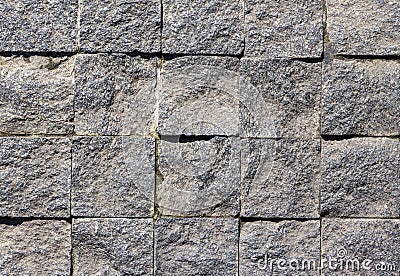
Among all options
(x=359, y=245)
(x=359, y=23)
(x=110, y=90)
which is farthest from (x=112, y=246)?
(x=359, y=23)

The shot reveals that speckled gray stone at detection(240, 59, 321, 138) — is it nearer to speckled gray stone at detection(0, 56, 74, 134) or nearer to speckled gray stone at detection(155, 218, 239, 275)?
speckled gray stone at detection(155, 218, 239, 275)

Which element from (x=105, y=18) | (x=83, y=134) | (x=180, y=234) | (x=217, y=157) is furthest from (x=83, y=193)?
(x=105, y=18)

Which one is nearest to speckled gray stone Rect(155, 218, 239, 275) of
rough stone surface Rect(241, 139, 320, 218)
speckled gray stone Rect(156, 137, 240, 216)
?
speckled gray stone Rect(156, 137, 240, 216)

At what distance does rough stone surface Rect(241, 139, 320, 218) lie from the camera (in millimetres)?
2539

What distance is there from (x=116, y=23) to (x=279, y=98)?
2.95 ft

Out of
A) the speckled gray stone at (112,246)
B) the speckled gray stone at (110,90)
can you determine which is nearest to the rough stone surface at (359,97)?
the speckled gray stone at (110,90)

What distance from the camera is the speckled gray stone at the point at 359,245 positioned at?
258cm

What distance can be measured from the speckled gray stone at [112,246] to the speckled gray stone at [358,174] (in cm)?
94

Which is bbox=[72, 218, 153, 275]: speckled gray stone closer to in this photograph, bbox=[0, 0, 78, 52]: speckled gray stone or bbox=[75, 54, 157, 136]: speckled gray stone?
bbox=[75, 54, 157, 136]: speckled gray stone

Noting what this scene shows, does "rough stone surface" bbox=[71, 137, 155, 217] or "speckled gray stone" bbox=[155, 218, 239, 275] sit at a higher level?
"rough stone surface" bbox=[71, 137, 155, 217]

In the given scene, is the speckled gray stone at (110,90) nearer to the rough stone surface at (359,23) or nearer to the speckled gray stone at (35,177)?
the speckled gray stone at (35,177)

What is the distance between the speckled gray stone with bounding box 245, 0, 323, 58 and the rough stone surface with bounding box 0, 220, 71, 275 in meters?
1.33

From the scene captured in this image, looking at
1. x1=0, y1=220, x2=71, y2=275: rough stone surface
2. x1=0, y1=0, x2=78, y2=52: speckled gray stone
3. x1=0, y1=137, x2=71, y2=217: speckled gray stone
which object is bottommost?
x1=0, y1=220, x2=71, y2=275: rough stone surface

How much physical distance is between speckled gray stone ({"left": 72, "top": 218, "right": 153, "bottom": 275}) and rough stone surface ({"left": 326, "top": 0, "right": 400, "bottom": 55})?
133 centimetres
